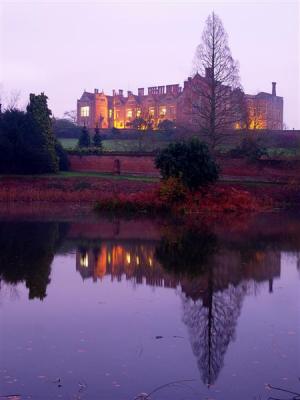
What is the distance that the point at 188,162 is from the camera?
2550 centimetres

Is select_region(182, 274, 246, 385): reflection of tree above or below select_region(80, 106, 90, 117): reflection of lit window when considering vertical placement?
below

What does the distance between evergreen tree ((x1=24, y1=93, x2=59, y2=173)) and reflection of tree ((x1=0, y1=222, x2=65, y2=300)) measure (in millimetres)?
14343

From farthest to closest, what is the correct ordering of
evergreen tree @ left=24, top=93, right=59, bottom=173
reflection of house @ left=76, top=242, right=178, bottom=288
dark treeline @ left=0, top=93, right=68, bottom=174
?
evergreen tree @ left=24, top=93, right=59, bottom=173 < dark treeline @ left=0, top=93, right=68, bottom=174 < reflection of house @ left=76, top=242, right=178, bottom=288

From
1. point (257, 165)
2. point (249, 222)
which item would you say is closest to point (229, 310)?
point (249, 222)

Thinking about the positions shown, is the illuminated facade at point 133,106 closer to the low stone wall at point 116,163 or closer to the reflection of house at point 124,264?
the low stone wall at point 116,163

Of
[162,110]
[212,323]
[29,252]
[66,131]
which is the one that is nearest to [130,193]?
[29,252]

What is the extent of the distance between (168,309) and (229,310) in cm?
98

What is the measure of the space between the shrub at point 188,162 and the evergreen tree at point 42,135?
1007 centimetres

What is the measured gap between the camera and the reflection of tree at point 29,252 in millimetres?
10539

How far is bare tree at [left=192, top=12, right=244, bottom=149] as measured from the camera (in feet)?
105

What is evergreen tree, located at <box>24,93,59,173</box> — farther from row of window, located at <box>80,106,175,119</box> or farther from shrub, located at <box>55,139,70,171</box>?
row of window, located at <box>80,106,175,119</box>

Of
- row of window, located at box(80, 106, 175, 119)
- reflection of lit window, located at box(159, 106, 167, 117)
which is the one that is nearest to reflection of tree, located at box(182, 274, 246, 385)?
row of window, located at box(80, 106, 175, 119)

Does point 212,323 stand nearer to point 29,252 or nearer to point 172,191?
point 29,252

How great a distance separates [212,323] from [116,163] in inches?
1156
